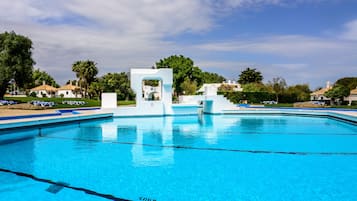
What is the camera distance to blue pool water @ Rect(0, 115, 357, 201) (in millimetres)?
4906

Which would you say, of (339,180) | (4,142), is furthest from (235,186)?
(4,142)

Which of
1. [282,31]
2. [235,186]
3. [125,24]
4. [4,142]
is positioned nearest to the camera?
[235,186]

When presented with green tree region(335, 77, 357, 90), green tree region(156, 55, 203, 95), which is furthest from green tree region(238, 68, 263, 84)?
green tree region(156, 55, 203, 95)

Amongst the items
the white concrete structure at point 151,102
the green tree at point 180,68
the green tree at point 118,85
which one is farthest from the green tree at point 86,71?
the white concrete structure at point 151,102

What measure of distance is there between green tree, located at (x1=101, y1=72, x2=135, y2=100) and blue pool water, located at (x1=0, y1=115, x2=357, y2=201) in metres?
36.0

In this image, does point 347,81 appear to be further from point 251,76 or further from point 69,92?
point 69,92

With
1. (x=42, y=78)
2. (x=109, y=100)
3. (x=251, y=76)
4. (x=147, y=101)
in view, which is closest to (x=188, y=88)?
(x=147, y=101)

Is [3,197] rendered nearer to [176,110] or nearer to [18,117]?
[18,117]

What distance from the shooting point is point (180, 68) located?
40.5 metres

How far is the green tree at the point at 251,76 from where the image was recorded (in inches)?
2242

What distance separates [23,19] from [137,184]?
15.7 m

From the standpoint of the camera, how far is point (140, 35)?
76.4ft

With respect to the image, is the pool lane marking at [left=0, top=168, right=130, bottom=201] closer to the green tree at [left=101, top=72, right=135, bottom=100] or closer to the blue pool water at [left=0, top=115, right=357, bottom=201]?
the blue pool water at [left=0, top=115, right=357, bottom=201]

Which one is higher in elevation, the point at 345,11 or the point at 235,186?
the point at 345,11
